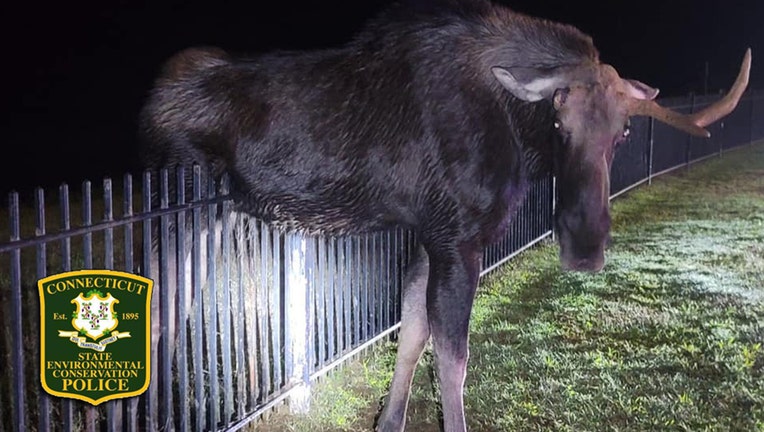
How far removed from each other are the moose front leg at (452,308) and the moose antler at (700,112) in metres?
1.13

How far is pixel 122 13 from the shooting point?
3922 centimetres

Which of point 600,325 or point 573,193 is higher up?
point 573,193

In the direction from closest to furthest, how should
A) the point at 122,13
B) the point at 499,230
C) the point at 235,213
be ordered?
the point at 499,230 < the point at 235,213 < the point at 122,13

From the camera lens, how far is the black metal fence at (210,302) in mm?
3973

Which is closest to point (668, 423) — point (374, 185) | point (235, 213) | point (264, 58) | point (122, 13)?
point (374, 185)

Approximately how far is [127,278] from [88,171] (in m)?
16.7

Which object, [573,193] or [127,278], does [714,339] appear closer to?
[573,193]

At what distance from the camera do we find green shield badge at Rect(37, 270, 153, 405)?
12.7ft

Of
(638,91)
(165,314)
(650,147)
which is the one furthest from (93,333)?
(650,147)

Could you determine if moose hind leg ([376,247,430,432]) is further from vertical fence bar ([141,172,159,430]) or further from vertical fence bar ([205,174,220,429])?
vertical fence bar ([141,172,159,430])

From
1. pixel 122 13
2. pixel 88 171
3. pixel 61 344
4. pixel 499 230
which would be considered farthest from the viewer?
pixel 122 13

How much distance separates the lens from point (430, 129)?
463cm

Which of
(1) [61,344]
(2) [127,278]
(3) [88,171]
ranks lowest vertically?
(3) [88,171]

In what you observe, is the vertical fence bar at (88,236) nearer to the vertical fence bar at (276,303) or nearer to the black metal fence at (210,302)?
the black metal fence at (210,302)
